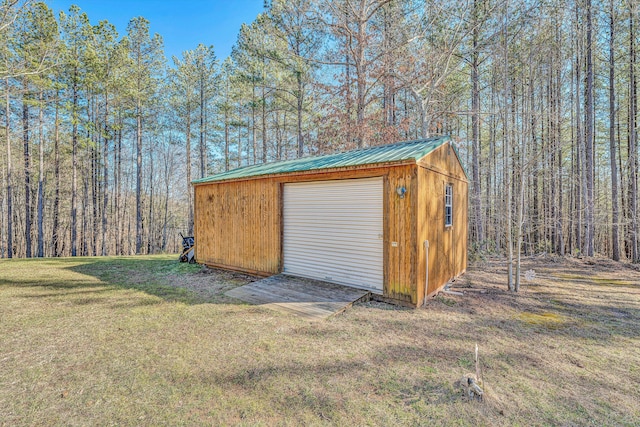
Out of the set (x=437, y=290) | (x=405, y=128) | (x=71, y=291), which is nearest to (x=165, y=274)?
(x=71, y=291)

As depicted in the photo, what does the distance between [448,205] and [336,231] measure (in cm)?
269

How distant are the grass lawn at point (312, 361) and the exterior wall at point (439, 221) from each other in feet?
2.01

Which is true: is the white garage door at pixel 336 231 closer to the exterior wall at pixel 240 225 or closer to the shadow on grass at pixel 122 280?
the exterior wall at pixel 240 225

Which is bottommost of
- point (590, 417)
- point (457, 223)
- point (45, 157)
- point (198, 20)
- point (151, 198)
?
point (590, 417)

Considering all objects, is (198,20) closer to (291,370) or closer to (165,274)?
(165,274)

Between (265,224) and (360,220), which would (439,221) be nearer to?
(360,220)

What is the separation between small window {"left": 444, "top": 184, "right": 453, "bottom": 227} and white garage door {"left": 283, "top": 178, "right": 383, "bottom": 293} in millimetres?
1866

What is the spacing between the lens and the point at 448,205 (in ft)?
20.0

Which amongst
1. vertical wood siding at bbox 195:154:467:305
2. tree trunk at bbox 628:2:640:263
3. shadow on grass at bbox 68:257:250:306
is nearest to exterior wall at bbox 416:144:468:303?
vertical wood siding at bbox 195:154:467:305

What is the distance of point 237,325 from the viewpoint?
3928 millimetres

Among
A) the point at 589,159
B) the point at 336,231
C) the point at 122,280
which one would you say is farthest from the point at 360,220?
the point at 589,159

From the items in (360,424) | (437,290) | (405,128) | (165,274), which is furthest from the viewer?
(405,128)

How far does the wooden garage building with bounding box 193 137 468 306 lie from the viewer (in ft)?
15.2

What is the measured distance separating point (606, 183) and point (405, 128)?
1324cm
